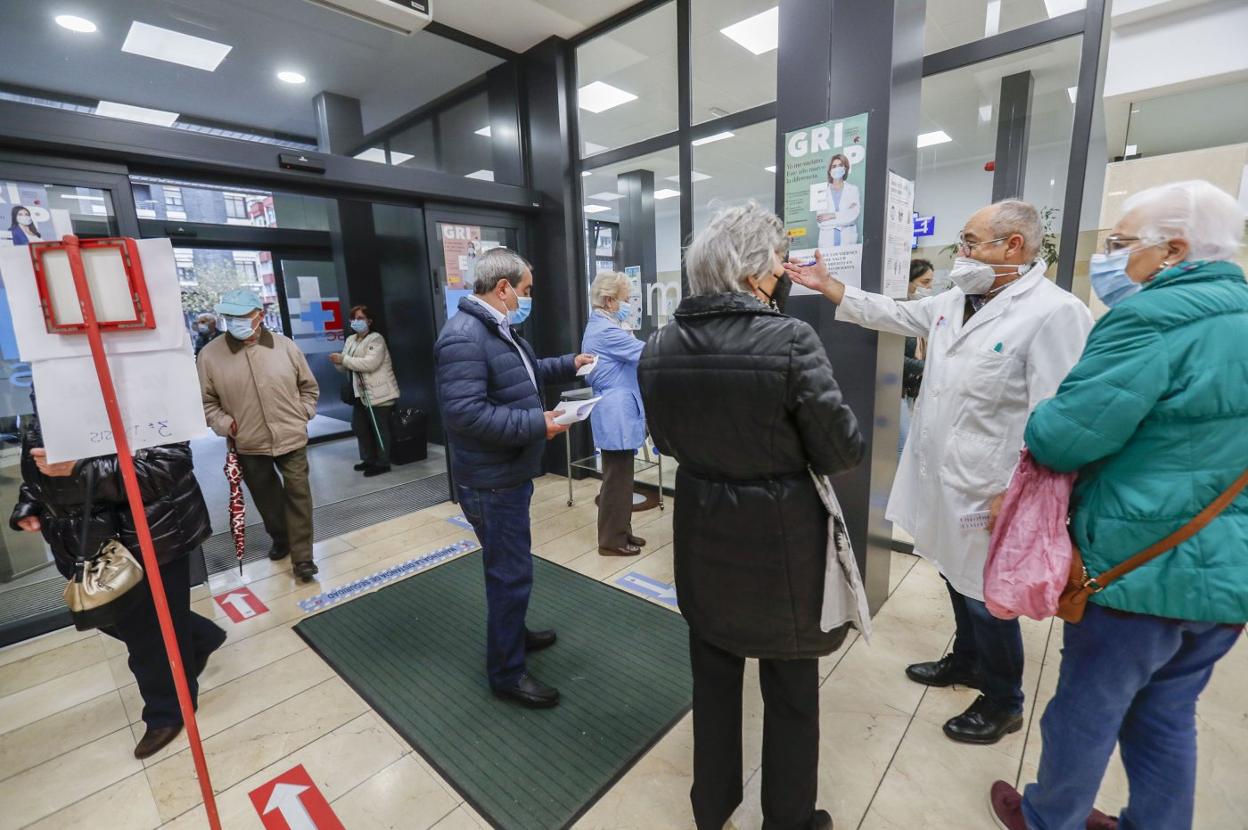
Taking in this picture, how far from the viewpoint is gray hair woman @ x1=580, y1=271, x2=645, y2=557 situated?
312 cm

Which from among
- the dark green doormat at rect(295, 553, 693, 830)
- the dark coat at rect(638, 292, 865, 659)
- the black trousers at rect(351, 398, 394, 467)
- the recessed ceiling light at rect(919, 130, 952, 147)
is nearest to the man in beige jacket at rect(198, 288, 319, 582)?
the dark green doormat at rect(295, 553, 693, 830)

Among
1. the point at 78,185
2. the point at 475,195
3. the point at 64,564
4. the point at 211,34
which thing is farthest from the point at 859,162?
the point at 211,34

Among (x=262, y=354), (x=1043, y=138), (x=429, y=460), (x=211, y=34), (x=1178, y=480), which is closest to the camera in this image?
(x=1178, y=480)

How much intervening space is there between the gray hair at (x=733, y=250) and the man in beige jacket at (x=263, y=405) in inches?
99.4

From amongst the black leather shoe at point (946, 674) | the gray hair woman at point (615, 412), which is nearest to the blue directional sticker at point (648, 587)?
the gray hair woman at point (615, 412)

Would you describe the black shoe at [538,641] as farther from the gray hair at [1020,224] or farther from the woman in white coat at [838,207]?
the gray hair at [1020,224]

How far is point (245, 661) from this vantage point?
2373 mm

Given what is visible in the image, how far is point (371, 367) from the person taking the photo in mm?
4652

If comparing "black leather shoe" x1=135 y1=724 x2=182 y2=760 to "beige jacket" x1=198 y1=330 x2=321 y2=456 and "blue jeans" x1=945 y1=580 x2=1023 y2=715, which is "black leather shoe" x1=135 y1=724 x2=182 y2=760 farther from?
"blue jeans" x1=945 y1=580 x2=1023 y2=715

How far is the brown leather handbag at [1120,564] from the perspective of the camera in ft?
3.20

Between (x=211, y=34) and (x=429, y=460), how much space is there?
366cm

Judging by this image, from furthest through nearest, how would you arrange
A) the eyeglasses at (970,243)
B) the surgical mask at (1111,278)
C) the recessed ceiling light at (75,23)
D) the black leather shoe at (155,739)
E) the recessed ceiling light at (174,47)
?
the recessed ceiling light at (174,47) < the recessed ceiling light at (75,23) < the black leather shoe at (155,739) < the eyeglasses at (970,243) < the surgical mask at (1111,278)

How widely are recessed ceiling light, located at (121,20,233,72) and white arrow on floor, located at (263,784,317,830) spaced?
364 cm

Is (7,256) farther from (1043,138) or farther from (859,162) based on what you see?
(1043,138)
